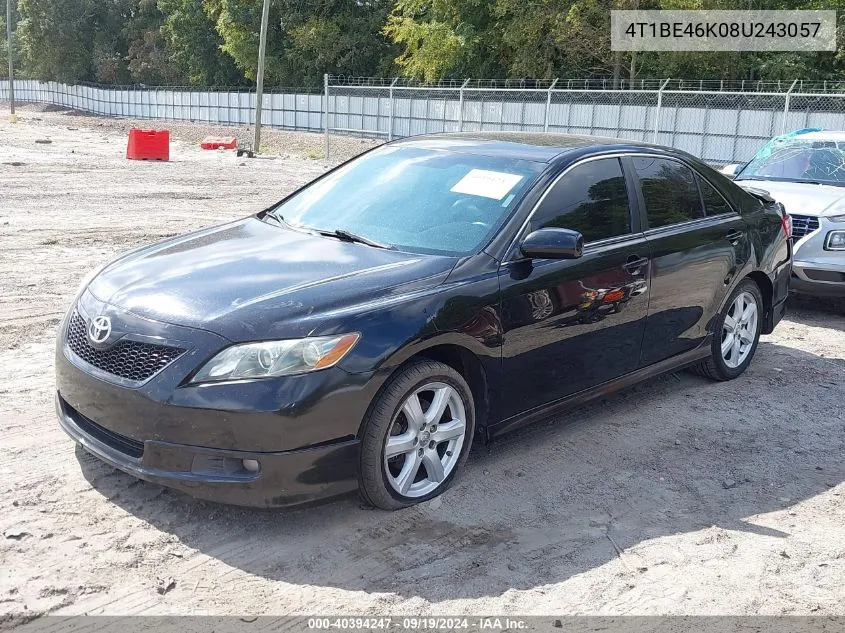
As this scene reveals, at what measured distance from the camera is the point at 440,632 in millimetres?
3334

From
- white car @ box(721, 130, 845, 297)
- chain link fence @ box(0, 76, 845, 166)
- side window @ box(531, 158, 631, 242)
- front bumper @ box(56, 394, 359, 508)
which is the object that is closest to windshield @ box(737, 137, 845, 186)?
white car @ box(721, 130, 845, 297)

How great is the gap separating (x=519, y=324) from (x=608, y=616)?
1.59 metres

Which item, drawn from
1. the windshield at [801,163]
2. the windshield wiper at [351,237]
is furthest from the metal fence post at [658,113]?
the windshield wiper at [351,237]

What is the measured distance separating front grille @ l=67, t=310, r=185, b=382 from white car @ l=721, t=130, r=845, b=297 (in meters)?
6.58

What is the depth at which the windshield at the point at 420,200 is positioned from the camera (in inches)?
187

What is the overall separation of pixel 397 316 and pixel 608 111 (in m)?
24.9

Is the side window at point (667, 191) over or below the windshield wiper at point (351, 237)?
over

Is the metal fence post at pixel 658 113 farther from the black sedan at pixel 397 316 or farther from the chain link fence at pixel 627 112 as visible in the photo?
the black sedan at pixel 397 316

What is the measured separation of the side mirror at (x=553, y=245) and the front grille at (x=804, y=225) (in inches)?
194

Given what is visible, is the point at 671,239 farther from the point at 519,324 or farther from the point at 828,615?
the point at 828,615

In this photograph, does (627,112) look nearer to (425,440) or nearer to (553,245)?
(553,245)

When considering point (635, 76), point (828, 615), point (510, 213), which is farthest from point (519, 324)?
point (635, 76)

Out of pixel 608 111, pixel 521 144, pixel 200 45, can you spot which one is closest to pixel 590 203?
pixel 521 144

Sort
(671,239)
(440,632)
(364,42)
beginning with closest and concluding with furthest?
(440,632)
(671,239)
(364,42)
